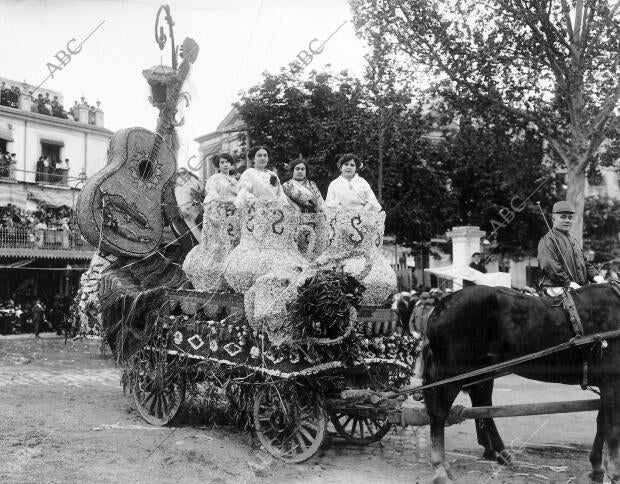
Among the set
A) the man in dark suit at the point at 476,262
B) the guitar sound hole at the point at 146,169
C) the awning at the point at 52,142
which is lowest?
the man in dark suit at the point at 476,262

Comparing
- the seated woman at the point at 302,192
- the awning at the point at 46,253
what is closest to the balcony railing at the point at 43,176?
the awning at the point at 46,253

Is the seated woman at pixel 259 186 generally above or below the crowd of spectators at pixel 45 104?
below

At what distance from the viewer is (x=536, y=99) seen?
1351cm

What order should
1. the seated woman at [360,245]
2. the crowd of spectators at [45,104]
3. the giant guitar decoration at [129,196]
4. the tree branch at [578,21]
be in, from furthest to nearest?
the crowd of spectators at [45,104] < the tree branch at [578,21] < the giant guitar decoration at [129,196] < the seated woman at [360,245]

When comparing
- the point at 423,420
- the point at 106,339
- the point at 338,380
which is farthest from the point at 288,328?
the point at 106,339

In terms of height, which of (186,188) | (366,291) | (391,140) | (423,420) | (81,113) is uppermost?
(81,113)

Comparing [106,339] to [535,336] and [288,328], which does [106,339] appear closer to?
[288,328]

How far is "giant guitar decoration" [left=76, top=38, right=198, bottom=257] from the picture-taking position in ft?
26.2

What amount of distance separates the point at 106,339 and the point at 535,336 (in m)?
4.95

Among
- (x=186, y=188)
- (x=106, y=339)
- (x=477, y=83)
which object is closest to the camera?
(x=106, y=339)

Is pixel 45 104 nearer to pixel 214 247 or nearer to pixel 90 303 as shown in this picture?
pixel 90 303

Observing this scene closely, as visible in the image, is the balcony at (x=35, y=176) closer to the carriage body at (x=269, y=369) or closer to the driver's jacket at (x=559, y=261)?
the carriage body at (x=269, y=369)

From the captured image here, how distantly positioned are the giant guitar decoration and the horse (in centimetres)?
435

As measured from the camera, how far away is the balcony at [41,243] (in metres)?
22.0
